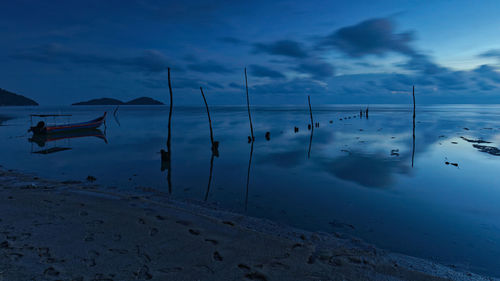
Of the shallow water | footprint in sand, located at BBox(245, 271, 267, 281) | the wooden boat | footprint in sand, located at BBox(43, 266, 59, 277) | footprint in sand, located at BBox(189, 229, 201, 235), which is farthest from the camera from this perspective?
the wooden boat

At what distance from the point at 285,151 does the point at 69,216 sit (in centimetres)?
1797

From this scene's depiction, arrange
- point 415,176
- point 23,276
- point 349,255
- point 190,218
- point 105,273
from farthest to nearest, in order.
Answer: point 415,176 → point 190,218 → point 349,255 → point 105,273 → point 23,276

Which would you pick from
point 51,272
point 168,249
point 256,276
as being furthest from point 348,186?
point 51,272

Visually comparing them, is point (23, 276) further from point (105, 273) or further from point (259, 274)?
point (259, 274)

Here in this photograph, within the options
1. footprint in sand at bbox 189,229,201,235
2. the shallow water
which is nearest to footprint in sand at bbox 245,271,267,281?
footprint in sand at bbox 189,229,201,235

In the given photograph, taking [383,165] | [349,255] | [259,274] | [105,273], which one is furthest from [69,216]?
[383,165]

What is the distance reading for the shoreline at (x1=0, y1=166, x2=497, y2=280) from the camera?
14.5ft

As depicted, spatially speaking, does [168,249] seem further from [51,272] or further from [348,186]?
[348,186]

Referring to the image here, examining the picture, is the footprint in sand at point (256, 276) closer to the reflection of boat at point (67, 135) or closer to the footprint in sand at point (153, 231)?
the footprint in sand at point (153, 231)

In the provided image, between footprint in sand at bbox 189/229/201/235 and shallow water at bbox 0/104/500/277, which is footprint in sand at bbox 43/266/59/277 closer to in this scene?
footprint in sand at bbox 189/229/201/235

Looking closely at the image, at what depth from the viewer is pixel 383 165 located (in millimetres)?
16922

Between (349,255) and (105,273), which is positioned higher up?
(105,273)

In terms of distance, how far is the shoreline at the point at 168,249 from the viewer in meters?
4.41

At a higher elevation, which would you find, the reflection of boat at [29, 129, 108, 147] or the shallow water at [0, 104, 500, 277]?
the reflection of boat at [29, 129, 108, 147]
